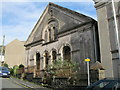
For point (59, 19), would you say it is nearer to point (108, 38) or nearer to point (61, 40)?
point (61, 40)

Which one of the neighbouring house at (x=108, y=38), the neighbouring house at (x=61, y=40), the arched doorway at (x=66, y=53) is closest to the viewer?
the neighbouring house at (x=108, y=38)

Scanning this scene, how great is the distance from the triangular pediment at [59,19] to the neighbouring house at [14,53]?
71.9ft

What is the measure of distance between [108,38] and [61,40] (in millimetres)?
6675

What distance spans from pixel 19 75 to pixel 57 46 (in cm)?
956

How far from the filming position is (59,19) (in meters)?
19.1

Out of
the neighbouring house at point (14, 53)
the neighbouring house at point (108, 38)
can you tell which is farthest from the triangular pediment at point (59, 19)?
the neighbouring house at point (14, 53)

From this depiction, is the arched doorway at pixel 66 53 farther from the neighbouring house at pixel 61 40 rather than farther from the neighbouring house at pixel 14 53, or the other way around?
the neighbouring house at pixel 14 53

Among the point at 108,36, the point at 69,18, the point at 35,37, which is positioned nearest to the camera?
the point at 108,36

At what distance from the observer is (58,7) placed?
64.6 feet

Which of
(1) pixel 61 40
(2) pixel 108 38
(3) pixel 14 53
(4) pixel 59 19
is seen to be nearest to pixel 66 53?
(1) pixel 61 40

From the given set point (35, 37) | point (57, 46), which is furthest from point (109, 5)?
point (35, 37)

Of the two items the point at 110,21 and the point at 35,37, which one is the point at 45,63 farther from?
the point at 110,21

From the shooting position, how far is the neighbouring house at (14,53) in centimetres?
4466

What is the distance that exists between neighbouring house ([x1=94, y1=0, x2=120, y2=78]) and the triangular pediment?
6.01 feet
